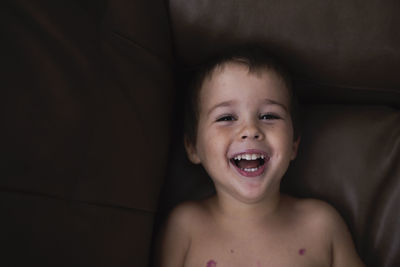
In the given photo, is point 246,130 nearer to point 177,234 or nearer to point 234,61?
point 234,61

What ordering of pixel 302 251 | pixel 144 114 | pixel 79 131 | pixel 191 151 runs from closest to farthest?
pixel 79 131, pixel 144 114, pixel 302 251, pixel 191 151

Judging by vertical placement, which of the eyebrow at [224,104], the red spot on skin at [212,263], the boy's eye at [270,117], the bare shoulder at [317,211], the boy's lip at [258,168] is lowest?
the red spot on skin at [212,263]

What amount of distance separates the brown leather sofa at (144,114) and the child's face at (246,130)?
0.37 ft

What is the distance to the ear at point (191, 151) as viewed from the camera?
44.7 inches

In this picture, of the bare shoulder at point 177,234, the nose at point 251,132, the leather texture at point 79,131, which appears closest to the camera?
the leather texture at point 79,131

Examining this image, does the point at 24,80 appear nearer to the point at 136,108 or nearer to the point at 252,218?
the point at 136,108

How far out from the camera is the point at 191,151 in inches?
45.3

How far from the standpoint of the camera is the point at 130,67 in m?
0.91

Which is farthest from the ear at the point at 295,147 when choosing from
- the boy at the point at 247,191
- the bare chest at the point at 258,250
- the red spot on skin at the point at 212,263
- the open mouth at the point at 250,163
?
the red spot on skin at the point at 212,263

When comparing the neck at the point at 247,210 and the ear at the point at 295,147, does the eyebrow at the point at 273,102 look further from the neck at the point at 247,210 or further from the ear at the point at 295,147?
the neck at the point at 247,210

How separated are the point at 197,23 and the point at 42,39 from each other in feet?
1.43

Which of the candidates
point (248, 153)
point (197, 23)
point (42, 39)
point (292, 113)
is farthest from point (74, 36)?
point (292, 113)

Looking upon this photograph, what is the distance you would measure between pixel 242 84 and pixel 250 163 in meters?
0.22

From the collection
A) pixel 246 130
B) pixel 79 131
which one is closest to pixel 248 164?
pixel 246 130
